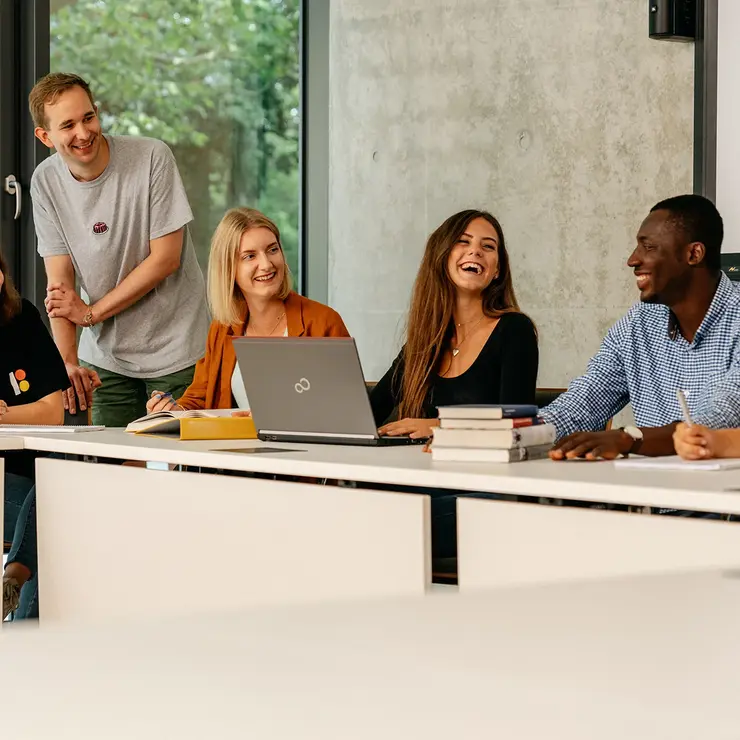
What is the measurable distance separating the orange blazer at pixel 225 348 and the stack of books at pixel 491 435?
128 cm

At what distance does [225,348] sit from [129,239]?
32.3 inches

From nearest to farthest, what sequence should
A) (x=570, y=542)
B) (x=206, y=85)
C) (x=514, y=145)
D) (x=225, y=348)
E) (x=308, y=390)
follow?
(x=570, y=542)
(x=308, y=390)
(x=225, y=348)
(x=514, y=145)
(x=206, y=85)

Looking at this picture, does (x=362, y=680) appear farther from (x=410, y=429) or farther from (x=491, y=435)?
(x=410, y=429)

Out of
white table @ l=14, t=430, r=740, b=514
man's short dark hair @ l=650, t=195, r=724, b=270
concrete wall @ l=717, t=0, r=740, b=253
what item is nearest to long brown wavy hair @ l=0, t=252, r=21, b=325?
Answer: white table @ l=14, t=430, r=740, b=514

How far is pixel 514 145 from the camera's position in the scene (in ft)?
15.6

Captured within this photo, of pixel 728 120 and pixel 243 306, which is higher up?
pixel 728 120

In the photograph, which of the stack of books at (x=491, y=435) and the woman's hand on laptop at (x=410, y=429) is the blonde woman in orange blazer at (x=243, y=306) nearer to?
the woman's hand on laptop at (x=410, y=429)

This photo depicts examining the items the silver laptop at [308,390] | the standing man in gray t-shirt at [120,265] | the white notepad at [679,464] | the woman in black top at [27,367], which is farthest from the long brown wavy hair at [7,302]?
the white notepad at [679,464]

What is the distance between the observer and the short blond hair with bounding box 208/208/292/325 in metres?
3.32

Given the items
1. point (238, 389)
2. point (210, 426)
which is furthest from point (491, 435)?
point (238, 389)

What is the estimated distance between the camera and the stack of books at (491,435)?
6.61 feet

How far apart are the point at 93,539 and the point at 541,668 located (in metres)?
2.51

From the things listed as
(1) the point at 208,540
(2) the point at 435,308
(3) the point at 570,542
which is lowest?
(1) the point at 208,540

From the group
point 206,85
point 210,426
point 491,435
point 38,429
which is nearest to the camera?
point 491,435
